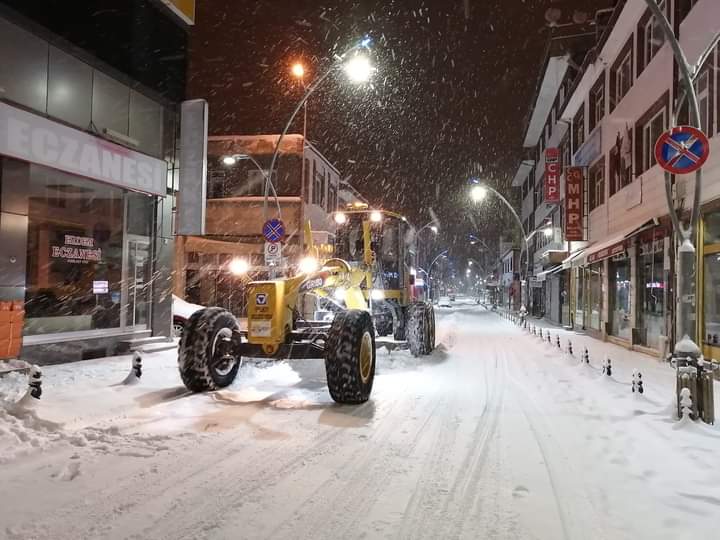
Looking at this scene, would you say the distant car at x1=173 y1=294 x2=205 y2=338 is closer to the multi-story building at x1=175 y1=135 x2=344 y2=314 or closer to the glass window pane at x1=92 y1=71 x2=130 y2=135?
the glass window pane at x1=92 y1=71 x2=130 y2=135

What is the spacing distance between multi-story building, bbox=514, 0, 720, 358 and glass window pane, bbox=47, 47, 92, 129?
39.1 ft

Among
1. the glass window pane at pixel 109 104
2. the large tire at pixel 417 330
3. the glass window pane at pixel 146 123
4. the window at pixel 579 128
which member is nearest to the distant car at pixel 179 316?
the glass window pane at pixel 146 123

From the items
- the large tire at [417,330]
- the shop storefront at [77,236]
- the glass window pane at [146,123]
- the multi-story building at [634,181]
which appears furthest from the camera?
the glass window pane at [146,123]

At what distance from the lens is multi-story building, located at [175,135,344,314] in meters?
28.6

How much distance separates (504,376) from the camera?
1102 cm

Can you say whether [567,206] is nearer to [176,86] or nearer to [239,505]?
[176,86]

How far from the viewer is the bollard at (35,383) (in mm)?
7363

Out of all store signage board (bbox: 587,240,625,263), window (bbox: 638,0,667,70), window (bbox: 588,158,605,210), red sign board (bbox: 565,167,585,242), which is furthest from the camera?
red sign board (bbox: 565,167,585,242)

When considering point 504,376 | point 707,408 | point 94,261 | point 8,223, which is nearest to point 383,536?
point 707,408

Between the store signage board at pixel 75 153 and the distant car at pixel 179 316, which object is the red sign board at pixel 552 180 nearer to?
the distant car at pixel 179 316

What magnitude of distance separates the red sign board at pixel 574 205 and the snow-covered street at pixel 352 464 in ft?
51.7

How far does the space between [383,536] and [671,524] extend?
6.64 ft

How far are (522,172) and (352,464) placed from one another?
44.6m

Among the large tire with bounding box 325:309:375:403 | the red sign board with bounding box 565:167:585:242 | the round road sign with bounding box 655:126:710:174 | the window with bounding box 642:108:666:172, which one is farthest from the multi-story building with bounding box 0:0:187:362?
the red sign board with bounding box 565:167:585:242
